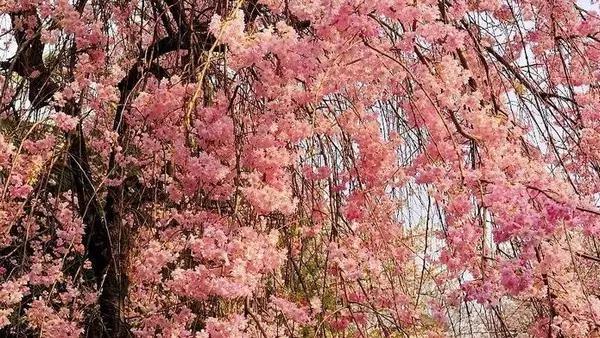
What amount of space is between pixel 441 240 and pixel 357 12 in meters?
0.92

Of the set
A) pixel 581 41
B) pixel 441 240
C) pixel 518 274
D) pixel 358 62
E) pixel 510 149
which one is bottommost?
pixel 518 274

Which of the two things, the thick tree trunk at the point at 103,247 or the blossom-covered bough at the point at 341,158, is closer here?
the blossom-covered bough at the point at 341,158

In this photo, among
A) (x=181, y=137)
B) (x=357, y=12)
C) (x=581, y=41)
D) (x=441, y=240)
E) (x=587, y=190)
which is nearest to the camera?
(x=357, y=12)

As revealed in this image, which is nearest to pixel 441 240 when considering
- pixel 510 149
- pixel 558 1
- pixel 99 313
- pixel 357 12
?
pixel 510 149

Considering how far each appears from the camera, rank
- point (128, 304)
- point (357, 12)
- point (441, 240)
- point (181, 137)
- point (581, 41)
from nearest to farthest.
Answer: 1. point (357, 12)
2. point (181, 137)
3. point (441, 240)
4. point (581, 41)
5. point (128, 304)

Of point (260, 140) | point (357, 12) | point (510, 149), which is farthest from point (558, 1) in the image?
point (260, 140)

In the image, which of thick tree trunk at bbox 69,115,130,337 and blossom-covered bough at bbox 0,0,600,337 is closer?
blossom-covered bough at bbox 0,0,600,337

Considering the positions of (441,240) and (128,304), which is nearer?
(441,240)

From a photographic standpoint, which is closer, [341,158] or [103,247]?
[341,158]

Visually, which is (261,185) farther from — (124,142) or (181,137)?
(124,142)

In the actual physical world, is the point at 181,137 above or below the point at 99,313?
above

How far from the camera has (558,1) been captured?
3.20 metres

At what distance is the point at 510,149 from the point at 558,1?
1.01 meters

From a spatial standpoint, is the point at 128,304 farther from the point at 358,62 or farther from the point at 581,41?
the point at 581,41
